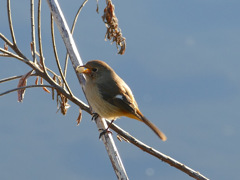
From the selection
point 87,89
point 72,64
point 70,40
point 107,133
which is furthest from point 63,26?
point 107,133

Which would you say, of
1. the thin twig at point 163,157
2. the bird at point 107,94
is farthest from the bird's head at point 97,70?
→ the thin twig at point 163,157

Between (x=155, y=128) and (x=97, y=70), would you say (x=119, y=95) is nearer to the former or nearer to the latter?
(x=97, y=70)

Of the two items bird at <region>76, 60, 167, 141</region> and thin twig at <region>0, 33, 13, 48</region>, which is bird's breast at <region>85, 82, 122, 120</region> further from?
thin twig at <region>0, 33, 13, 48</region>

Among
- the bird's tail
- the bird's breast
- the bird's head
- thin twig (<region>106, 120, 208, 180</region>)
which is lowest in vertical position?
thin twig (<region>106, 120, 208, 180</region>)

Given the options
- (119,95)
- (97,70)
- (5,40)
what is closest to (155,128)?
(119,95)

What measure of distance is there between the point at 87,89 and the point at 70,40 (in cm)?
55

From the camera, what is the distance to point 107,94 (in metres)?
3.18

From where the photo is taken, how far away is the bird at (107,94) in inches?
120

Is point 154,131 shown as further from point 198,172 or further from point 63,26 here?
point 63,26

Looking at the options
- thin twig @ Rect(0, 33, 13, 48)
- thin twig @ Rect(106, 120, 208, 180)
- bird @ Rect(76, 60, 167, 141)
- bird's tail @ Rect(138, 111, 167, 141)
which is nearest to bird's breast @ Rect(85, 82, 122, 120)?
bird @ Rect(76, 60, 167, 141)

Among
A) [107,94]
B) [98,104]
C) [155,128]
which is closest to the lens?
[155,128]

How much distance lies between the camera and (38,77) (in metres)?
2.64

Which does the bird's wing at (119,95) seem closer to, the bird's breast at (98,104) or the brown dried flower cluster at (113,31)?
the bird's breast at (98,104)

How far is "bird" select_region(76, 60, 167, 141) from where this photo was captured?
10.0 feet
